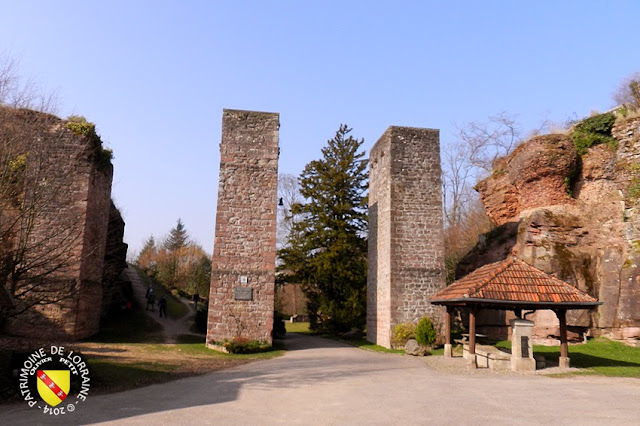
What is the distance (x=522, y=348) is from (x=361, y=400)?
5656mm

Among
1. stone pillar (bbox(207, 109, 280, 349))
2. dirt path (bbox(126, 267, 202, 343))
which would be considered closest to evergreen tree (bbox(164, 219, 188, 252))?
dirt path (bbox(126, 267, 202, 343))

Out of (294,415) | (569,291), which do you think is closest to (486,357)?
(569,291)

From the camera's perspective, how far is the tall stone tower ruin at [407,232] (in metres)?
17.5

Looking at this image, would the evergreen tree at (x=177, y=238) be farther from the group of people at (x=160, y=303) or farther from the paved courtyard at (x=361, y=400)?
the paved courtyard at (x=361, y=400)

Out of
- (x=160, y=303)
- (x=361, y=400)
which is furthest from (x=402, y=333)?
(x=160, y=303)

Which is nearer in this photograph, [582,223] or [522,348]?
[522,348]

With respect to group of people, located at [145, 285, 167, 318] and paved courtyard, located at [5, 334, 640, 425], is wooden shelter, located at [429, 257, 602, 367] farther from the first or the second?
group of people, located at [145, 285, 167, 318]

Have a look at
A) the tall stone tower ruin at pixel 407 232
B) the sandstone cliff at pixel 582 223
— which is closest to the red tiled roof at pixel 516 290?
the tall stone tower ruin at pixel 407 232

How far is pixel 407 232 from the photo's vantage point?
1797 centimetres

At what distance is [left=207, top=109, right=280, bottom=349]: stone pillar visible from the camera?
52.8 ft

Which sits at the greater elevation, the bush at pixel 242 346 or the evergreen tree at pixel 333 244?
the evergreen tree at pixel 333 244

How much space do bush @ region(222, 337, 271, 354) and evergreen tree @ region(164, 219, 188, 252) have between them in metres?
47.6

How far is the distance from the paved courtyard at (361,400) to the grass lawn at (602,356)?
51.5 inches
